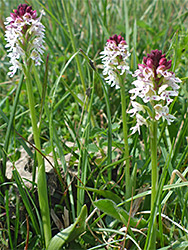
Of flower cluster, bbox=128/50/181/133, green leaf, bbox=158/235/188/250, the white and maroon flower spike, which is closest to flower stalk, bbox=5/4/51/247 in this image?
the white and maroon flower spike

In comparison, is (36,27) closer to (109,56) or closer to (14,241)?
(109,56)

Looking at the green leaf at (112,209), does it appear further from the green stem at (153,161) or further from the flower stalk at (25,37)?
the flower stalk at (25,37)

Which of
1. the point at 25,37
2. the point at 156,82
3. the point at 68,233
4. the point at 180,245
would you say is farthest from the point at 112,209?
the point at 25,37

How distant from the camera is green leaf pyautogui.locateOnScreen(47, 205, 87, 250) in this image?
4.92ft

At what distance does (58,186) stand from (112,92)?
1202mm

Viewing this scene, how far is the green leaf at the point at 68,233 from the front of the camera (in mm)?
1500

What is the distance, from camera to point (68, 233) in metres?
1.50

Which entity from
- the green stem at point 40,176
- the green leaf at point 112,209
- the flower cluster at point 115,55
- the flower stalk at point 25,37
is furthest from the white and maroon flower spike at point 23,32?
the green leaf at point 112,209

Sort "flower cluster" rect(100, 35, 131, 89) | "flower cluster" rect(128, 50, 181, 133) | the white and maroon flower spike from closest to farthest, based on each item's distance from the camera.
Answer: "flower cluster" rect(128, 50, 181, 133)
the white and maroon flower spike
"flower cluster" rect(100, 35, 131, 89)

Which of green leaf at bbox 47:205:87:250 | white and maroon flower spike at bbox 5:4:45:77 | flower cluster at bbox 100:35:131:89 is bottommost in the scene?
green leaf at bbox 47:205:87:250

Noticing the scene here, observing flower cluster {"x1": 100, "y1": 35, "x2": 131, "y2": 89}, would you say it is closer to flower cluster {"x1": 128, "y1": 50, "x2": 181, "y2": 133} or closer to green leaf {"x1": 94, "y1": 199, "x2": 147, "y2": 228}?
flower cluster {"x1": 128, "y1": 50, "x2": 181, "y2": 133}

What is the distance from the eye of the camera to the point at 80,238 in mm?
1719

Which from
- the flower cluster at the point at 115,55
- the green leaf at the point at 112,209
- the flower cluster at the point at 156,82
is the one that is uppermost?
the flower cluster at the point at 115,55

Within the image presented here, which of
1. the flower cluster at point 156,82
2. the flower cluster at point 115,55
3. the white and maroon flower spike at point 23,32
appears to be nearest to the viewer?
the flower cluster at point 156,82
